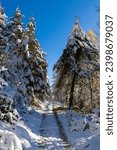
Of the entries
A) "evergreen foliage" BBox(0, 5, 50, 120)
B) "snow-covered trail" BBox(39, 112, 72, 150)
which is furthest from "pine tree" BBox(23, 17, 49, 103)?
"snow-covered trail" BBox(39, 112, 72, 150)

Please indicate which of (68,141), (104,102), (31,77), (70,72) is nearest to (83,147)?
(68,141)

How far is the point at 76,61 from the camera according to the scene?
4272 cm

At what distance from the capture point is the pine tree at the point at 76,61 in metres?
41.9

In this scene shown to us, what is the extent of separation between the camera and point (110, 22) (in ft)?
47.2

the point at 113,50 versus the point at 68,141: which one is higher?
the point at 113,50

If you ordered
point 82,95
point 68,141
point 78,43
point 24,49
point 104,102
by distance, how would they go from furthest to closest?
point 82,95, point 78,43, point 24,49, point 68,141, point 104,102

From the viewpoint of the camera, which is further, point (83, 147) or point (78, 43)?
point (78, 43)

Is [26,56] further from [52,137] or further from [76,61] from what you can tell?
[52,137]

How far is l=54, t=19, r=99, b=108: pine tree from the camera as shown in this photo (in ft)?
137

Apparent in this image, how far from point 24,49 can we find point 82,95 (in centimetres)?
1016

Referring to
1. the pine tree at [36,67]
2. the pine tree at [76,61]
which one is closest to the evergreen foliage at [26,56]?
the pine tree at [36,67]

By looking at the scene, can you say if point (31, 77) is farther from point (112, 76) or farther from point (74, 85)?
point (112, 76)

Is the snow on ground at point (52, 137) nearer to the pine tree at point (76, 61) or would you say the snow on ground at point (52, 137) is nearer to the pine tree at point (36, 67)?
the pine tree at point (76, 61)

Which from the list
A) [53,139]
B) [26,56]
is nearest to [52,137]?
[53,139]
